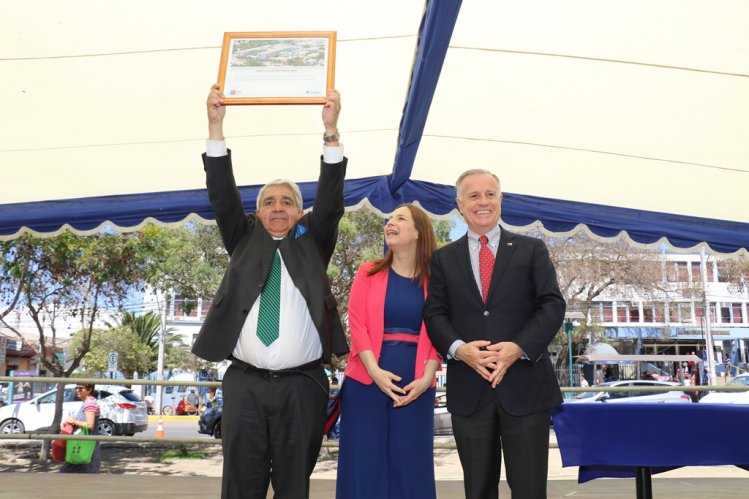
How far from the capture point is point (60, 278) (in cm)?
1399

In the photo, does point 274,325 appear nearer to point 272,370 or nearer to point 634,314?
point 272,370

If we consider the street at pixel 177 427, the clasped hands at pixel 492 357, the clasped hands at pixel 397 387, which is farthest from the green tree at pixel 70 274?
the clasped hands at pixel 492 357

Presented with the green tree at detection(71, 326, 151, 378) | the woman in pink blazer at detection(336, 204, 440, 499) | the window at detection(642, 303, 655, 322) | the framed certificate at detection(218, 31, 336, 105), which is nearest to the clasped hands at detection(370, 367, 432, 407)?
the woman in pink blazer at detection(336, 204, 440, 499)

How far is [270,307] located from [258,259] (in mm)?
213

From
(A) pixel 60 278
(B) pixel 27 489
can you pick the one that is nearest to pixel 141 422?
(A) pixel 60 278

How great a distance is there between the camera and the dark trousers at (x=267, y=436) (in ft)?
7.68

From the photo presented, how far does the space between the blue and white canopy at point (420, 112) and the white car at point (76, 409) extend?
10667 mm

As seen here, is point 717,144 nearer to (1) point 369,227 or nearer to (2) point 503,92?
(2) point 503,92

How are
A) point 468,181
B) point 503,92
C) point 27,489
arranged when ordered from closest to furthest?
point 468,181 → point 503,92 → point 27,489

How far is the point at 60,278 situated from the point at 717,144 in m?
13.4

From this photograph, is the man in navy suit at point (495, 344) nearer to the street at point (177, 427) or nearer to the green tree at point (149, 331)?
the street at point (177, 427)

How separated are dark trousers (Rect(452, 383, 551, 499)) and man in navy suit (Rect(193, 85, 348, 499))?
0.57 meters

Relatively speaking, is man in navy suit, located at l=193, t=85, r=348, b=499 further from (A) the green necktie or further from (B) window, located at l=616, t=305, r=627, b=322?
(B) window, located at l=616, t=305, r=627, b=322

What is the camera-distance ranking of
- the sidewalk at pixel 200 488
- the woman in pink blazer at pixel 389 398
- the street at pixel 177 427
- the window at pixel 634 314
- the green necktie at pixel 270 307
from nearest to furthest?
the green necktie at pixel 270 307 < the woman in pink blazer at pixel 389 398 < the sidewalk at pixel 200 488 < the street at pixel 177 427 < the window at pixel 634 314
